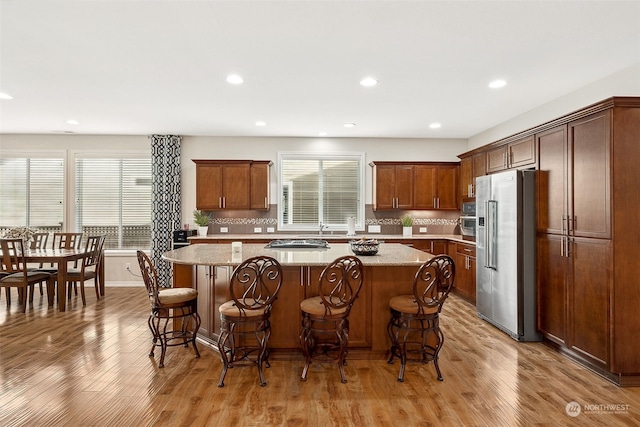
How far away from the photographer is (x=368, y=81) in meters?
3.75

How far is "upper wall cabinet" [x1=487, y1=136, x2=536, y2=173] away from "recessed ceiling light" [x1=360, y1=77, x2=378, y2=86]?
6.07 ft

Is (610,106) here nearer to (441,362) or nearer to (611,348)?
(611,348)

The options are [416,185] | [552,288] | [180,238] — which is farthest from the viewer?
[416,185]

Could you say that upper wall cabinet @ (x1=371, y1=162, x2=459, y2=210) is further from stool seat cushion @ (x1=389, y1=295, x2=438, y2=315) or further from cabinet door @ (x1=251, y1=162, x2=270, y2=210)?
stool seat cushion @ (x1=389, y1=295, x2=438, y2=315)

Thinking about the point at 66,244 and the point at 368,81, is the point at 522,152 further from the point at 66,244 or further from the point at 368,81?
the point at 66,244

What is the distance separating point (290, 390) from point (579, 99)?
4282 mm

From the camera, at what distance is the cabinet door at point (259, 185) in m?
6.28

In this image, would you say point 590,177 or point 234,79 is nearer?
point 590,177

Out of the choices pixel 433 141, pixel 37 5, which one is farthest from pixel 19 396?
pixel 433 141

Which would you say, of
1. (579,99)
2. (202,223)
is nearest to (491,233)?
(579,99)

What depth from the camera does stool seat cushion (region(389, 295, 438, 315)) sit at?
2.96m

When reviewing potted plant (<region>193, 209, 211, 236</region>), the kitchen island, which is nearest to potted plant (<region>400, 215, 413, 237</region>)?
the kitchen island

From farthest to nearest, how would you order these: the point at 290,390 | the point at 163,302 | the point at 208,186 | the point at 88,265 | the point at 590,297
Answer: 1. the point at 208,186
2. the point at 88,265
3. the point at 163,302
4. the point at 590,297
5. the point at 290,390

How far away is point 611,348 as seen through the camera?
9.39 ft
